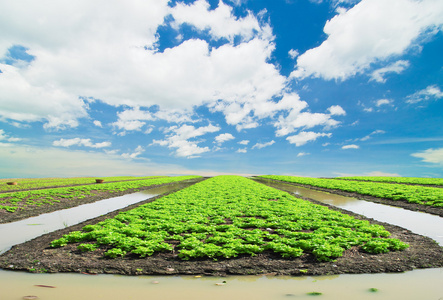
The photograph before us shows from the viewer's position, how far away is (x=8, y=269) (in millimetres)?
7895

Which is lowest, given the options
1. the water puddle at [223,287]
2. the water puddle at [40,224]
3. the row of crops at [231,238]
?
the water puddle at [40,224]

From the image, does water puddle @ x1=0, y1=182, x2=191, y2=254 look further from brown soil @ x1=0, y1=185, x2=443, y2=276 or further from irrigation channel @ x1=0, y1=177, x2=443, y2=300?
irrigation channel @ x1=0, y1=177, x2=443, y2=300

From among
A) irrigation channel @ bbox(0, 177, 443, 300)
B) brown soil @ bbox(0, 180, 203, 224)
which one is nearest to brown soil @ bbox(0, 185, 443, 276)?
irrigation channel @ bbox(0, 177, 443, 300)

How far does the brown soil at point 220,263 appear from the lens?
757cm

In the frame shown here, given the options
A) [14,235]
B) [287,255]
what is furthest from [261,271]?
[14,235]

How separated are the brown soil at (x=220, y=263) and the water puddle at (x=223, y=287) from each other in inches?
12.2

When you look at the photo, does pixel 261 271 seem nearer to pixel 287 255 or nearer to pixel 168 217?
pixel 287 255

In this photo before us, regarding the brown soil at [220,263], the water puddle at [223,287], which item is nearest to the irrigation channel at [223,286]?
the water puddle at [223,287]

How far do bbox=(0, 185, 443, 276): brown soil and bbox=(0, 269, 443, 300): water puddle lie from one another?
0.31 metres

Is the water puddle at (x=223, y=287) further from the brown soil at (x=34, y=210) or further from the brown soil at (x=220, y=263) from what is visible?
the brown soil at (x=34, y=210)

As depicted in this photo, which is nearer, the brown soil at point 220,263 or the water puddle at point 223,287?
the water puddle at point 223,287

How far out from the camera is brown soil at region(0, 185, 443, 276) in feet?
24.8

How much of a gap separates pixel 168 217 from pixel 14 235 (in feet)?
26.2

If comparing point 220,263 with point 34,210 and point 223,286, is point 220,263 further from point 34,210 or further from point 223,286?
point 34,210
